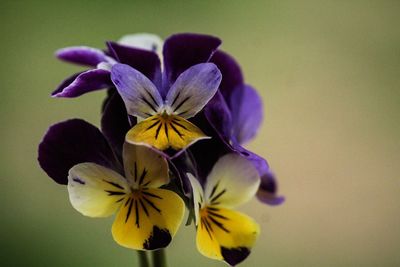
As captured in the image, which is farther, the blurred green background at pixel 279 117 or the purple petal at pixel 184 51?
the blurred green background at pixel 279 117

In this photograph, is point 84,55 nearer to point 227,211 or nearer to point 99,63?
point 99,63

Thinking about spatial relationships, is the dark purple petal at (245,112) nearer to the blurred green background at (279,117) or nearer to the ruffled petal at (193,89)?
the ruffled petal at (193,89)

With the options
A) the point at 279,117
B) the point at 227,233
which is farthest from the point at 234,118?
the point at 279,117

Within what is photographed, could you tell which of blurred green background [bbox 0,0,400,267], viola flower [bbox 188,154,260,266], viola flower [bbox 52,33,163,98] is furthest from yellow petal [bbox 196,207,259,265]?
blurred green background [bbox 0,0,400,267]

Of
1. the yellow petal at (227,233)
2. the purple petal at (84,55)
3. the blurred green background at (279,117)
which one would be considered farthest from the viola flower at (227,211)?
the blurred green background at (279,117)

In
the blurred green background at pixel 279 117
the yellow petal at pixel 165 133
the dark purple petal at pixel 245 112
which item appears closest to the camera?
the yellow petal at pixel 165 133

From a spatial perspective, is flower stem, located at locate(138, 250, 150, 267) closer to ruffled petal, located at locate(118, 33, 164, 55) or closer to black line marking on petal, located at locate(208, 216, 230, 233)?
black line marking on petal, located at locate(208, 216, 230, 233)
